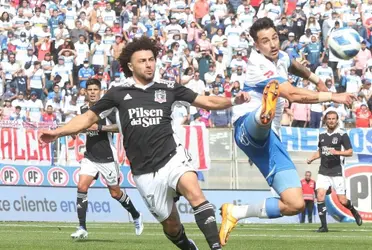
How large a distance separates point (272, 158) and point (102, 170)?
20.5ft

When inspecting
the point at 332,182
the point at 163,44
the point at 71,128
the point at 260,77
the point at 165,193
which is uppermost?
the point at 163,44

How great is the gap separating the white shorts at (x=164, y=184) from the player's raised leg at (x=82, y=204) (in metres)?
5.95

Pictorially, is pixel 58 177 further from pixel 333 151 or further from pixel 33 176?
pixel 333 151

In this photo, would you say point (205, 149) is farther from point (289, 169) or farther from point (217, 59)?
point (289, 169)

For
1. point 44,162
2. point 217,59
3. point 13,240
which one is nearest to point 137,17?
point 217,59

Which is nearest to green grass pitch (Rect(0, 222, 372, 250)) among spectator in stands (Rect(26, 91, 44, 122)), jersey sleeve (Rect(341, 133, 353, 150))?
jersey sleeve (Rect(341, 133, 353, 150))

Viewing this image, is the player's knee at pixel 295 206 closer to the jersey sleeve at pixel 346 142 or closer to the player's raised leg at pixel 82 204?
the player's raised leg at pixel 82 204

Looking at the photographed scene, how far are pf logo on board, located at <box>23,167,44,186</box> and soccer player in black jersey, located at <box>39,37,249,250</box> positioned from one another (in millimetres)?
14937

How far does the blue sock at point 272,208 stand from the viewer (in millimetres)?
12375

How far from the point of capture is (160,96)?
1125cm

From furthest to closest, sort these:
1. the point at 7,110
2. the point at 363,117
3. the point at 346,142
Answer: the point at 7,110 → the point at 363,117 → the point at 346,142

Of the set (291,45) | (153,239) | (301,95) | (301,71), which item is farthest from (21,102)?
(301,95)

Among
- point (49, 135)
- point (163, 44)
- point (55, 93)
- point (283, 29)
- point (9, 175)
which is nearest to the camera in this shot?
point (49, 135)

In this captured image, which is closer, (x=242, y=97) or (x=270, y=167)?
(x=242, y=97)
